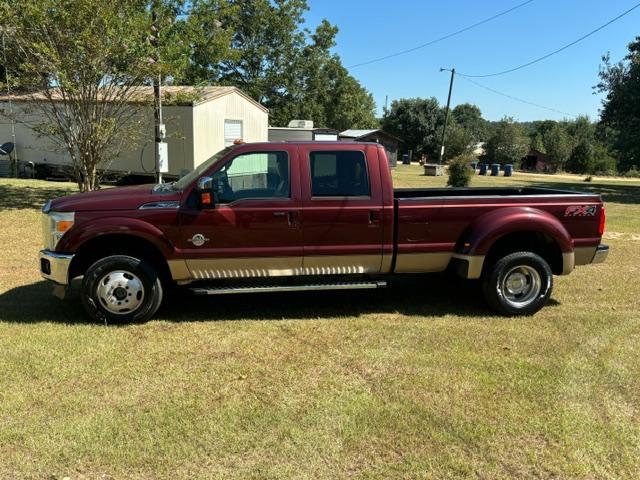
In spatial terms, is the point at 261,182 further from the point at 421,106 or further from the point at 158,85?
the point at 421,106

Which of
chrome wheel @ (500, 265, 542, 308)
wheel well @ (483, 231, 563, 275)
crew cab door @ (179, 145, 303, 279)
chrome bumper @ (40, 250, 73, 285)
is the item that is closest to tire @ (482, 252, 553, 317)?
chrome wheel @ (500, 265, 542, 308)

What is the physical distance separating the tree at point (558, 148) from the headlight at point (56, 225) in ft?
226

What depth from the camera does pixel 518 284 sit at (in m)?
5.76

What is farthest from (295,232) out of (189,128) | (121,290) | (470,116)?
(470,116)

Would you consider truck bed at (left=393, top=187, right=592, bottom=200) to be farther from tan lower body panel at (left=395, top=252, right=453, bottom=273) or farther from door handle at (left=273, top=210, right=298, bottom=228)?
door handle at (left=273, top=210, right=298, bottom=228)

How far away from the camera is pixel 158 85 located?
553 inches

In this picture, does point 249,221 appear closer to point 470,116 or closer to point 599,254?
point 599,254

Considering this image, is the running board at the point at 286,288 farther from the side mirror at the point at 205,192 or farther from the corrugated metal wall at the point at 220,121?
the corrugated metal wall at the point at 220,121

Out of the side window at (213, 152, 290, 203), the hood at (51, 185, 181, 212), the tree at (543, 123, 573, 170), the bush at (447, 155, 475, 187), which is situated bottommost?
the hood at (51, 185, 181, 212)

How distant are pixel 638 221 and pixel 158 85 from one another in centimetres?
1302

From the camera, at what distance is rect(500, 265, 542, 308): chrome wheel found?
5668 mm

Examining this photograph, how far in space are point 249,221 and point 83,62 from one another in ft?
29.8

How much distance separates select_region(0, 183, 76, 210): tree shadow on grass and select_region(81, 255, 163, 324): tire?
9.15 metres

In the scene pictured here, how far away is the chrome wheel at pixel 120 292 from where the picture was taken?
16.8ft
